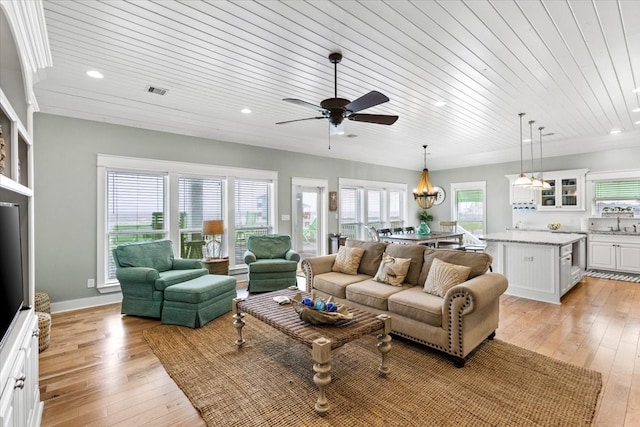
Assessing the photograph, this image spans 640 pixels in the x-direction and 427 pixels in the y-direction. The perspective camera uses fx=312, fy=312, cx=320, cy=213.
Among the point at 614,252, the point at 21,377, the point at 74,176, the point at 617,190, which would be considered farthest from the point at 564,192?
the point at 74,176

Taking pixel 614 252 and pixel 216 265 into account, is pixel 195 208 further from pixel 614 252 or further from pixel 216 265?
pixel 614 252

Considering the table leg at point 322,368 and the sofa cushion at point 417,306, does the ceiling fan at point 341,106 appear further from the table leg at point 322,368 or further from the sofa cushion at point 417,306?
the table leg at point 322,368

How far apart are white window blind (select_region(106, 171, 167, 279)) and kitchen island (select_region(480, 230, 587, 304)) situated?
542cm

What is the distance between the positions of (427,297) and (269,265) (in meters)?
2.68

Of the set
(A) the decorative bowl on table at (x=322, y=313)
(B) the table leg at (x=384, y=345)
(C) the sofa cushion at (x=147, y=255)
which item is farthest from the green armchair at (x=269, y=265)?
(B) the table leg at (x=384, y=345)

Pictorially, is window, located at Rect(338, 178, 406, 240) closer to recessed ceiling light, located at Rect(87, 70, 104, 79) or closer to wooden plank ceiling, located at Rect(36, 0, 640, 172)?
wooden plank ceiling, located at Rect(36, 0, 640, 172)

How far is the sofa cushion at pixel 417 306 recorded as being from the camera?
2.85 meters

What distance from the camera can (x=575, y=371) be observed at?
2.63m

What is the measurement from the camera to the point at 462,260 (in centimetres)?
332

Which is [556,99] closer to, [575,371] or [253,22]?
[575,371]

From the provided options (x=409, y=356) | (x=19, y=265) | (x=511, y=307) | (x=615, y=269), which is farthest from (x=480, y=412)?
(x=615, y=269)

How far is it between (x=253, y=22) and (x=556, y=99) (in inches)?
162

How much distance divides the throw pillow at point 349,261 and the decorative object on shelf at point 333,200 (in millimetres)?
2960

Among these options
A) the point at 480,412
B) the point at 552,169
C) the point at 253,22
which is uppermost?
the point at 253,22
